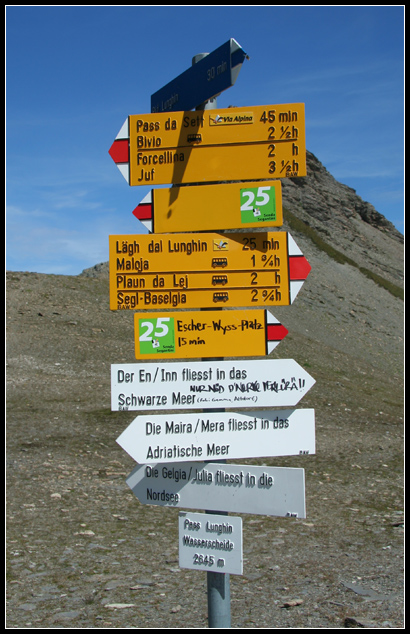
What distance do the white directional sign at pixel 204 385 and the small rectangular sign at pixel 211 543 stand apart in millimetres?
708

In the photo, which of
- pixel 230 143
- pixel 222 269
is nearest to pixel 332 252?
pixel 230 143

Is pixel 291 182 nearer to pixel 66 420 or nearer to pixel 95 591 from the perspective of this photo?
pixel 66 420

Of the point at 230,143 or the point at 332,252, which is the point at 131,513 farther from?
the point at 332,252

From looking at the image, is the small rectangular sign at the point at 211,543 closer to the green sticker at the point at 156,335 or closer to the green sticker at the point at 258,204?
the green sticker at the point at 156,335

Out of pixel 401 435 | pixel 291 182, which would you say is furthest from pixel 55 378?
pixel 291 182

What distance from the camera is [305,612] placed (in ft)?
16.5

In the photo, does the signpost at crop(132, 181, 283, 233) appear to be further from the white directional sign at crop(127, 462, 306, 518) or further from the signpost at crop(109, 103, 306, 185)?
the white directional sign at crop(127, 462, 306, 518)

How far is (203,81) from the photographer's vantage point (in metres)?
3.59

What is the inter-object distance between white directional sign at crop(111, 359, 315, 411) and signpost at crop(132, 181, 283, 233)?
88 centimetres

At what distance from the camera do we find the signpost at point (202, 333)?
364cm

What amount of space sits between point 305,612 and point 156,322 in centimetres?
313

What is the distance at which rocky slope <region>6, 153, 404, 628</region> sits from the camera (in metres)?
5.20

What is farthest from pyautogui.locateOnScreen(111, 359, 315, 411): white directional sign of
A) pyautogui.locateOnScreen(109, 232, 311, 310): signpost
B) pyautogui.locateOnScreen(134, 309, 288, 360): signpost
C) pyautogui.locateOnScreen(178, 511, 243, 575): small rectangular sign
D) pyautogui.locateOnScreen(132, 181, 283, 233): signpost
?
pyautogui.locateOnScreen(132, 181, 283, 233): signpost

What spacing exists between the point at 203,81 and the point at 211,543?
288 cm
